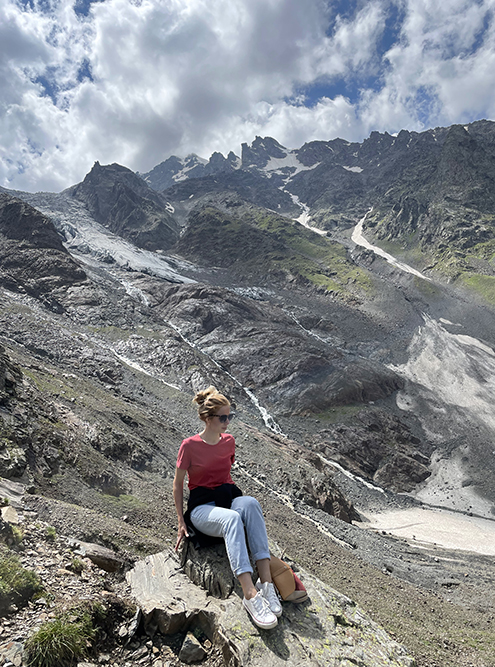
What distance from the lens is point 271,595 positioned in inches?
214

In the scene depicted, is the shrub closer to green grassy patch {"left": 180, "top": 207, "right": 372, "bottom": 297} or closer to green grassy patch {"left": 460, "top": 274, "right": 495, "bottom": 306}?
green grassy patch {"left": 180, "top": 207, "right": 372, "bottom": 297}

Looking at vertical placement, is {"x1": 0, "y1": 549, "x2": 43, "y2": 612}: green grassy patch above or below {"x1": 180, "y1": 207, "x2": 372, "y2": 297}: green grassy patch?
below

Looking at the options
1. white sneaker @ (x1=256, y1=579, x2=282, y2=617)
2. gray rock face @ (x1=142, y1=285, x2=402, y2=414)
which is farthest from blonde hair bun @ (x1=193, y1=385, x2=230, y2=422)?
gray rock face @ (x1=142, y1=285, x2=402, y2=414)

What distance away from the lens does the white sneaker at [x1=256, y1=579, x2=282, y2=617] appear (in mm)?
5316

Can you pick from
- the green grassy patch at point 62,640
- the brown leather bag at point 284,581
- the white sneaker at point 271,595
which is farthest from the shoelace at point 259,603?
the green grassy patch at point 62,640

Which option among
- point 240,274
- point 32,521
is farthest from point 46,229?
point 32,521

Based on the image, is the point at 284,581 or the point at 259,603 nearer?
the point at 259,603

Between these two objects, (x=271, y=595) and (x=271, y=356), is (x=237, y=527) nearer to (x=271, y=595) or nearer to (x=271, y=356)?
(x=271, y=595)

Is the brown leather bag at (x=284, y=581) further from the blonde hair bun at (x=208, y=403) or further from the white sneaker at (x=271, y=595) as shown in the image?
the blonde hair bun at (x=208, y=403)

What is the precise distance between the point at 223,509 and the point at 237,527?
1.54 ft

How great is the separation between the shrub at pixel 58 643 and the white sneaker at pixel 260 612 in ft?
6.91

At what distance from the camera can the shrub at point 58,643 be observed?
407cm

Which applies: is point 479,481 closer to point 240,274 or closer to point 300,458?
point 300,458

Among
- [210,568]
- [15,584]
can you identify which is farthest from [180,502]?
[15,584]
